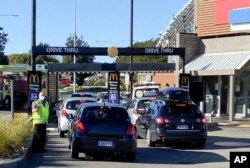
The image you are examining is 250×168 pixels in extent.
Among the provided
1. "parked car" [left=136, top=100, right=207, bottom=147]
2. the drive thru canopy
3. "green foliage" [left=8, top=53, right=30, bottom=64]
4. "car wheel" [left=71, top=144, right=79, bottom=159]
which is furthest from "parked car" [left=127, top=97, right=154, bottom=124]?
"green foliage" [left=8, top=53, right=30, bottom=64]

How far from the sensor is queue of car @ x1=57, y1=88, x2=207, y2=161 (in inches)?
587

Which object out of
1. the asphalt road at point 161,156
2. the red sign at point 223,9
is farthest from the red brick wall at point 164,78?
the asphalt road at point 161,156

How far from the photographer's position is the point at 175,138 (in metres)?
19.1

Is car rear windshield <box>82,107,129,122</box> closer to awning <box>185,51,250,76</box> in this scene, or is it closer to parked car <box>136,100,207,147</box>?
parked car <box>136,100,207,147</box>

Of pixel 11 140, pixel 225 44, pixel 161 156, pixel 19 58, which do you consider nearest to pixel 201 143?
pixel 161 156

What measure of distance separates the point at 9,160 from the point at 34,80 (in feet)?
47.0

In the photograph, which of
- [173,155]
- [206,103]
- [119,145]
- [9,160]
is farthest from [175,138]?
[206,103]

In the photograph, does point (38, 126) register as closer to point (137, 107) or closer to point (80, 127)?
point (80, 127)

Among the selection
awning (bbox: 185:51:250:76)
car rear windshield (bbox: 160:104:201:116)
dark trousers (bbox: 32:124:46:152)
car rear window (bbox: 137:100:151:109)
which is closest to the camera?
dark trousers (bbox: 32:124:46:152)

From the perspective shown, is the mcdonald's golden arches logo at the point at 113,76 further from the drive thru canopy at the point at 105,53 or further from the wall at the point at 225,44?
the wall at the point at 225,44

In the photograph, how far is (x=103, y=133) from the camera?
14.9 m

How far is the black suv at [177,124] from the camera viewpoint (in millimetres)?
19109

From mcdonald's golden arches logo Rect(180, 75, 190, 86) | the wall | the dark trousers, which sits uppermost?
the wall

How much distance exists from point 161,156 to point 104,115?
2.62 meters
